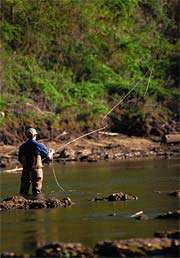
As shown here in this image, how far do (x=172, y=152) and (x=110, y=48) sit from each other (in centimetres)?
1039

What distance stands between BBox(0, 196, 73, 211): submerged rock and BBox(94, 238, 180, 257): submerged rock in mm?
5137

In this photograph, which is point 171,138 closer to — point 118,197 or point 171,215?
point 118,197

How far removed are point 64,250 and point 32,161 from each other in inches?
329

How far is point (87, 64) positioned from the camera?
3672 centimetres

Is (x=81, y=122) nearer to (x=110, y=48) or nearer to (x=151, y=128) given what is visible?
(x=151, y=128)

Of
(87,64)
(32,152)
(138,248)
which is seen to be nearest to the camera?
(138,248)

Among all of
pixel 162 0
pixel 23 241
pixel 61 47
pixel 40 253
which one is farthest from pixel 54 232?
pixel 162 0

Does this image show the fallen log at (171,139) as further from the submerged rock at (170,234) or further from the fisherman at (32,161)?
the submerged rock at (170,234)

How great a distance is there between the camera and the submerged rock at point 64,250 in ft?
34.4

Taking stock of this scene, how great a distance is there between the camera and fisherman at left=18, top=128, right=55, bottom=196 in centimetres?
1862

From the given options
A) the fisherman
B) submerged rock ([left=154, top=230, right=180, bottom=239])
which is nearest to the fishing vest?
the fisherman

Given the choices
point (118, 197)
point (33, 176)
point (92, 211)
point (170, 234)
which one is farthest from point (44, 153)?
point (170, 234)

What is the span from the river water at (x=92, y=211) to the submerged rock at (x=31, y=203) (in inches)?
9.8

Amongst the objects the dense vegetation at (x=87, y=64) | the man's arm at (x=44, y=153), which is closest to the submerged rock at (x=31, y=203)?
the man's arm at (x=44, y=153)
